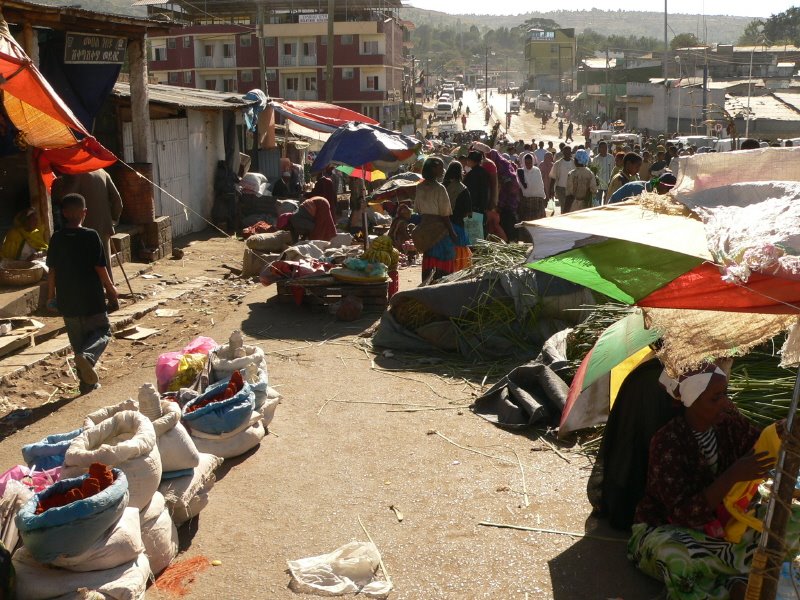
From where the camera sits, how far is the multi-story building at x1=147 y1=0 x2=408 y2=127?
2189 inches

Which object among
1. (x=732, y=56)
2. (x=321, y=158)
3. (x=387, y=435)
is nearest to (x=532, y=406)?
(x=387, y=435)

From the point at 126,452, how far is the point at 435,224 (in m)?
5.67

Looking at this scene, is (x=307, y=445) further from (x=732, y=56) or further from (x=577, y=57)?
(x=577, y=57)

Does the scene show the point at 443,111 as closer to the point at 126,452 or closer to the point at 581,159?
the point at 581,159

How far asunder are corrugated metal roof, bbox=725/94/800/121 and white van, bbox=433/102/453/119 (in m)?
36.8

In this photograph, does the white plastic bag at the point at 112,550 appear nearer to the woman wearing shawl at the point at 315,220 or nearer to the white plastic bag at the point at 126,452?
the white plastic bag at the point at 126,452

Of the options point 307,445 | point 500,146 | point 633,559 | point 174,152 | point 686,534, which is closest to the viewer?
point 686,534

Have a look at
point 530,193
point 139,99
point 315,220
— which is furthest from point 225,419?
point 530,193

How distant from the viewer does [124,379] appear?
750cm

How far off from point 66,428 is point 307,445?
1730mm

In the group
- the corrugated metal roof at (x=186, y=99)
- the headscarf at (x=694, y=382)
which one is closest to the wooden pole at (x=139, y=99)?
the corrugated metal roof at (x=186, y=99)

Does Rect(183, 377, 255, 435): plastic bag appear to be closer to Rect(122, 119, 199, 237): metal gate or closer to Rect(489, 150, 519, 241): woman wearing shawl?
Rect(489, 150, 519, 241): woman wearing shawl

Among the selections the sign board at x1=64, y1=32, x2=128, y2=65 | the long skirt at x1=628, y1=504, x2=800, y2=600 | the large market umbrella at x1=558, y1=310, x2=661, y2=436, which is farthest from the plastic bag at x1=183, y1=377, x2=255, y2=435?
the sign board at x1=64, y1=32, x2=128, y2=65

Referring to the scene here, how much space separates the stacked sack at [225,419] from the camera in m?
5.43
